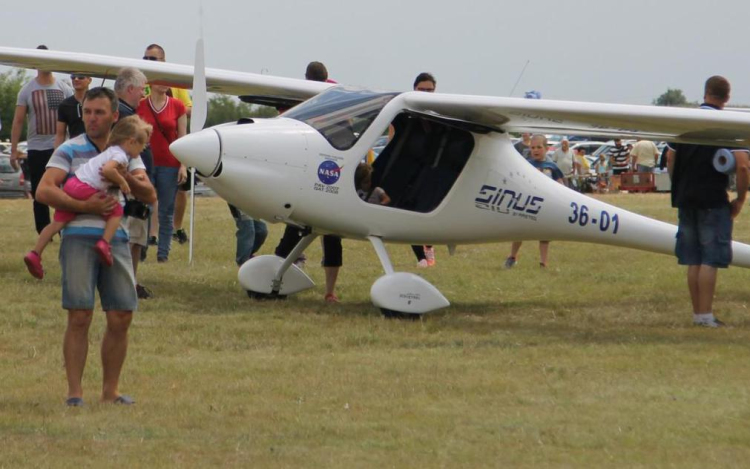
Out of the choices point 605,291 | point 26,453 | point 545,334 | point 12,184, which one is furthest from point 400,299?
point 12,184

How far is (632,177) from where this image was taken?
120 feet

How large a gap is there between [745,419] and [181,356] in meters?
3.85

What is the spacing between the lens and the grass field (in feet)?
20.2

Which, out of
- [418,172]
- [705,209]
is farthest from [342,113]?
[705,209]

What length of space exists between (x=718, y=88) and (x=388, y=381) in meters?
4.33

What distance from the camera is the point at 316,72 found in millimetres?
13852

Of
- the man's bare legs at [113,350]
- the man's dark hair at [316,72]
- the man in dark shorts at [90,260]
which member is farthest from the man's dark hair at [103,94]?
the man's dark hair at [316,72]

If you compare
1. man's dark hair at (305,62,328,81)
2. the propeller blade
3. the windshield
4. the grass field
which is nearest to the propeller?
the propeller blade

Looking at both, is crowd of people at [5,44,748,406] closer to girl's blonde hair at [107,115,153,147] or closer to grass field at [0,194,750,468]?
Result: girl's blonde hair at [107,115,153,147]

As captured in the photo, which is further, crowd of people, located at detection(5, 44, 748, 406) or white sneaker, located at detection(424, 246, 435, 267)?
white sneaker, located at detection(424, 246, 435, 267)

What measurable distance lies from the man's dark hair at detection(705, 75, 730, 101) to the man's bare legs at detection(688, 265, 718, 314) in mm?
1403

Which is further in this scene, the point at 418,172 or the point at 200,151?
the point at 418,172

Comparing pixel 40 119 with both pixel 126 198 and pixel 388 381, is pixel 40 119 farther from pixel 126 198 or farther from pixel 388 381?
pixel 388 381

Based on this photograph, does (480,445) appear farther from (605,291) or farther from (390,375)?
(605,291)
